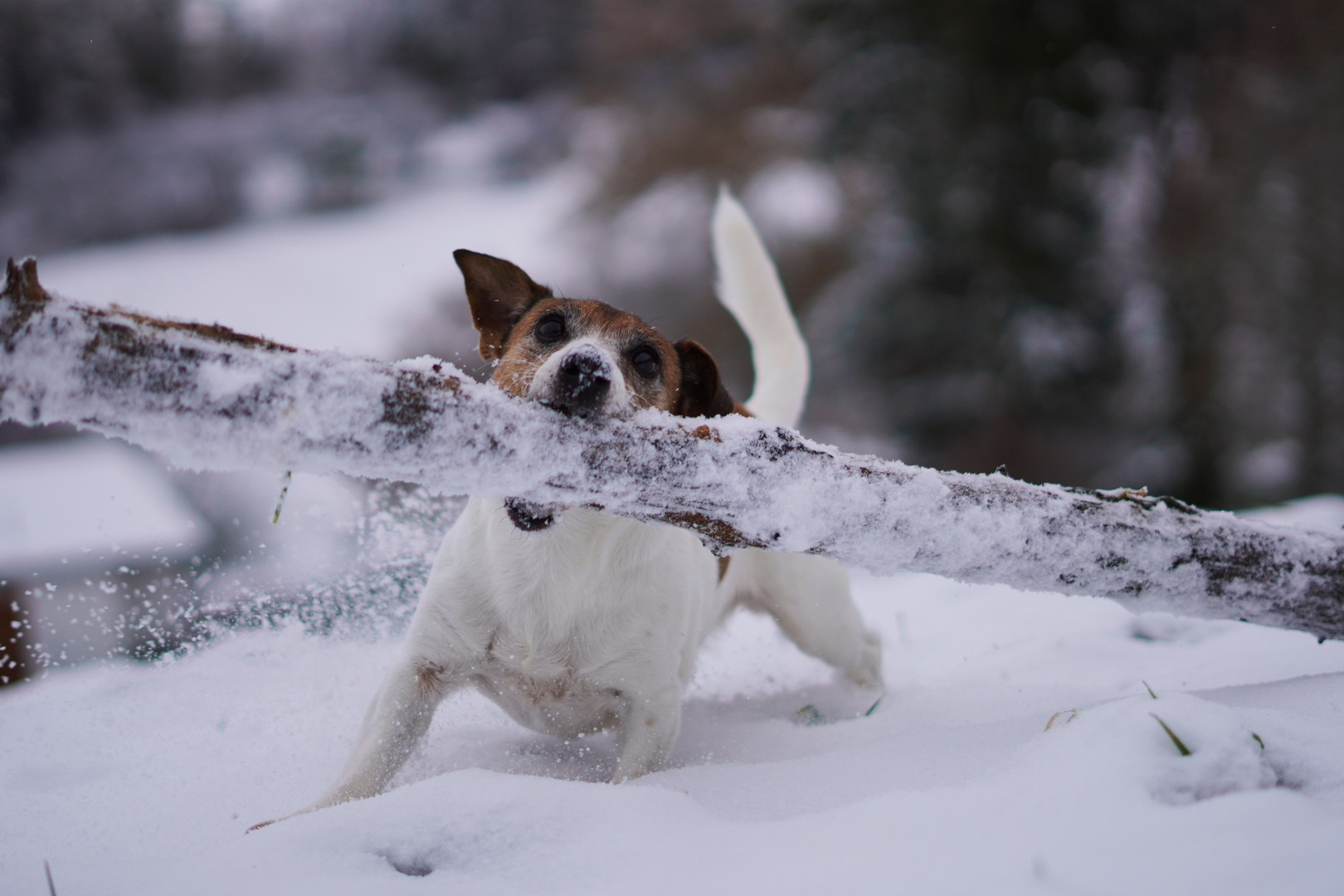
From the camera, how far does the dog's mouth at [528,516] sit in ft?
4.90

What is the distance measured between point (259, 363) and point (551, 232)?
29.9 ft

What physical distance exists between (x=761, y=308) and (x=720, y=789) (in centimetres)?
189

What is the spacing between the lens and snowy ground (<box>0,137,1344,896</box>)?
984 millimetres

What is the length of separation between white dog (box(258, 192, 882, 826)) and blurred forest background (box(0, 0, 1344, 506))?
6017 mm

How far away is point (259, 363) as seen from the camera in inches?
43.3

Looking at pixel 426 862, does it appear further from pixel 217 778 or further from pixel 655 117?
pixel 655 117

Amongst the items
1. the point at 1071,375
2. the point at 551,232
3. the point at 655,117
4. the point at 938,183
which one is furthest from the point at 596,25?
the point at 1071,375

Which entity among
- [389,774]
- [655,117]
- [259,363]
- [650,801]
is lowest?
[389,774]

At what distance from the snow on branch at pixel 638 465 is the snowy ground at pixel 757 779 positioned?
0.13 metres

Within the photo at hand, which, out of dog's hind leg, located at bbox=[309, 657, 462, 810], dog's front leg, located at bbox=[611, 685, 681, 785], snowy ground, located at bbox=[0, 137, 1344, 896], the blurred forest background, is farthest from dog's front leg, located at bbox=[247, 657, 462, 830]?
the blurred forest background

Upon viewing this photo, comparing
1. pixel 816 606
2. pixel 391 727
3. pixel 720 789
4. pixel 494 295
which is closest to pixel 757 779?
pixel 720 789

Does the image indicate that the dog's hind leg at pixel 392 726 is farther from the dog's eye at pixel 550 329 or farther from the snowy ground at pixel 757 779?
the dog's eye at pixel 550 329

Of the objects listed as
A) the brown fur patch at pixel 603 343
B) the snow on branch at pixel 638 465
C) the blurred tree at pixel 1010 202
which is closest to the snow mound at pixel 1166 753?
the snow on branch at pixel 638 465

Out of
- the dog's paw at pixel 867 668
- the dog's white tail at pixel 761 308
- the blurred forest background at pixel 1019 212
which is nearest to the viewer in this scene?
the dog's paw at pixel 867 668
